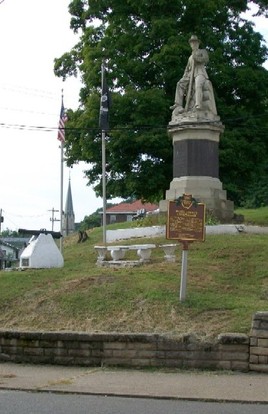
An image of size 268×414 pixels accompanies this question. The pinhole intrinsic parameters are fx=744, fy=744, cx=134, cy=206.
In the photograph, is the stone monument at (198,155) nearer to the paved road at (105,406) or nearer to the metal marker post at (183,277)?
the metal marker post at (183,277)

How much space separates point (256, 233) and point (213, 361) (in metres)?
10.7

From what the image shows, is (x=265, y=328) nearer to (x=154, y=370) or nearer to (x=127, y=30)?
(x=154, y=370)

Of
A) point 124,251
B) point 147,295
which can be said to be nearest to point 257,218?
point 124,251

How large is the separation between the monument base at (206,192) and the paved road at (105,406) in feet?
46.0

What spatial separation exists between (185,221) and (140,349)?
3.06 metres

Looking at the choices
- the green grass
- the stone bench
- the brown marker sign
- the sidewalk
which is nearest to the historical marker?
the brown marker sign

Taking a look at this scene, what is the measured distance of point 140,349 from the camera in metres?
11.7

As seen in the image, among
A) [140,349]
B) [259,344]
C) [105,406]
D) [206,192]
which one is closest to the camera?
[105,406]

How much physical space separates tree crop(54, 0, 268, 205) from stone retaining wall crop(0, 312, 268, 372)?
18.4 m

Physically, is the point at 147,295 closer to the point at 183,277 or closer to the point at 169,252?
the point at 183,277

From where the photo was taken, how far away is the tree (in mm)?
31062

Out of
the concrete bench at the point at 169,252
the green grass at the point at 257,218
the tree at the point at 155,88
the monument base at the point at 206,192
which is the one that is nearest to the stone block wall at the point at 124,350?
Result: the concrete bench at the point at 169,252

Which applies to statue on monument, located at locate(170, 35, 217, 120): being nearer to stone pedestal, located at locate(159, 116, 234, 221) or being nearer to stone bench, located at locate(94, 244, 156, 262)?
stone pedestal, located at locate(159, 116, 234, 221)


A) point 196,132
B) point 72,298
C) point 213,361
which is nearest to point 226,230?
point 196,132
